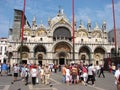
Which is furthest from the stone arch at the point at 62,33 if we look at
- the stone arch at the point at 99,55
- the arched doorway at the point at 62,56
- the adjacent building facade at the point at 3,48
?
the adjacent building facade at the point at 3,48

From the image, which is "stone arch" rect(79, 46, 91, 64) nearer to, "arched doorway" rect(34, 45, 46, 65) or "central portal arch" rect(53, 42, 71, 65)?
"central portal arch" rect(53, 42, 71, 65)

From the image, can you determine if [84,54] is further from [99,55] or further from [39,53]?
[39,53]

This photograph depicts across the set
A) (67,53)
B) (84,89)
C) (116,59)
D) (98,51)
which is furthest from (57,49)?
(84,89)

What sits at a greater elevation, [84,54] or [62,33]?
[62,33]

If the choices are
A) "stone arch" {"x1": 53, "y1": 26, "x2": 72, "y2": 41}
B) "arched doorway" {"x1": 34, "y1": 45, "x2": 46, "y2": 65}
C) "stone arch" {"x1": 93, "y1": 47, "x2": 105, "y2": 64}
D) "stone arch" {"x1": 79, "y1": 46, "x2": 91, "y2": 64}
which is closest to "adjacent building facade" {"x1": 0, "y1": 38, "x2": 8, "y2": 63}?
"arched doorway" {"x1": 34, "y1": 45, "x2": 46, "y2": 65}

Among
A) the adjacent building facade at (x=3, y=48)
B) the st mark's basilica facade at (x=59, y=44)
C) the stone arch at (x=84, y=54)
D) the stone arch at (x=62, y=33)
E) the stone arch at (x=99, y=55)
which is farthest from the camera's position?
the adjacent building facade at (x=3, y=48)

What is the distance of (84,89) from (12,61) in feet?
133

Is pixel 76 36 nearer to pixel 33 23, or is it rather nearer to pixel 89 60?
pixel 89 60

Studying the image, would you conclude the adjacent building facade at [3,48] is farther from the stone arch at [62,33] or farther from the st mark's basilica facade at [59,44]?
the stone arch at [62,33]

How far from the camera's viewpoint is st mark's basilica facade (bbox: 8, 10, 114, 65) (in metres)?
52.7

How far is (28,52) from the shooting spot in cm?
5347

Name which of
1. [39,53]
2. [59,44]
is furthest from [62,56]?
[39,53]

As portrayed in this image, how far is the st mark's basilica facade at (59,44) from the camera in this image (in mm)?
52656

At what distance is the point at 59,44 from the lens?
178ft
